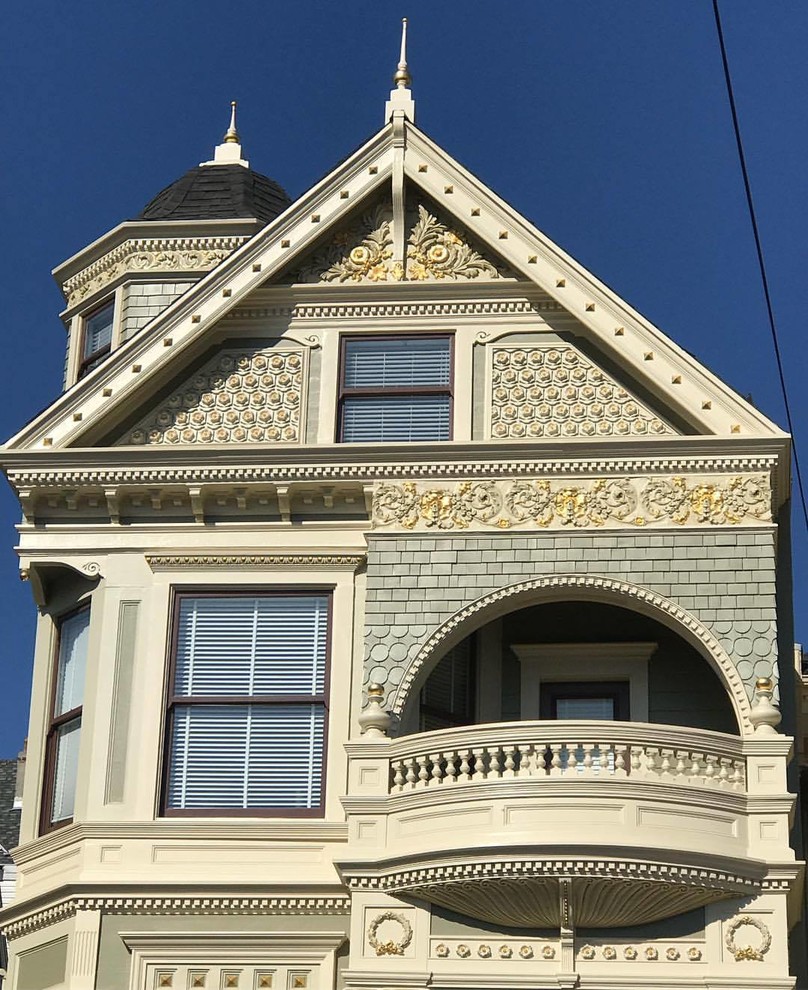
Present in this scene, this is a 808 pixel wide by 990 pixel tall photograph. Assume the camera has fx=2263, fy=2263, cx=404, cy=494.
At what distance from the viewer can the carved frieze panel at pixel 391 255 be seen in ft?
88.5

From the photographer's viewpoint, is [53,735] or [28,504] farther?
[28,504]

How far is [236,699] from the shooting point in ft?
82.0

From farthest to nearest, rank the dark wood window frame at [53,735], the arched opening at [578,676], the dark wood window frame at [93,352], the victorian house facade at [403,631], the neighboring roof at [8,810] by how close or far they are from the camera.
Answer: the neighboring roof at [8,810] → the dark wood window frame at [93,352] → the dark wood window frame at [53,735] → the arched opening at [578,676] → the victorian house facade at [403,631]

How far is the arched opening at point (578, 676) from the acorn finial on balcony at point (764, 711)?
1529 mm

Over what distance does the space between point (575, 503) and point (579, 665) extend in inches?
78.9

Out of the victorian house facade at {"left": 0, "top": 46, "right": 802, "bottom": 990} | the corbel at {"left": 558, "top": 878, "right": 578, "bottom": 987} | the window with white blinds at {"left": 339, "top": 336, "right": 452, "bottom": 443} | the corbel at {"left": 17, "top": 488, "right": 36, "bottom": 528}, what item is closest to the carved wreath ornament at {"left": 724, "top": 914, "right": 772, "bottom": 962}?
the victorian house facade at {"left": 0, "top": 46, "right": 802, "bottom": 990}

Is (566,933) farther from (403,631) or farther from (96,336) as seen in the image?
(96,336)

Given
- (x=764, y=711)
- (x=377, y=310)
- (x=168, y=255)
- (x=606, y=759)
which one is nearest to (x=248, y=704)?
(x=606, y=759)

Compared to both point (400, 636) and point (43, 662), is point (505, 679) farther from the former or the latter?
point (43, 662)

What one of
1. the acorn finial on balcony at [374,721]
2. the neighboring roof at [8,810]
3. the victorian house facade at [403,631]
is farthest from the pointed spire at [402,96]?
the neighboring roof at [8,810]

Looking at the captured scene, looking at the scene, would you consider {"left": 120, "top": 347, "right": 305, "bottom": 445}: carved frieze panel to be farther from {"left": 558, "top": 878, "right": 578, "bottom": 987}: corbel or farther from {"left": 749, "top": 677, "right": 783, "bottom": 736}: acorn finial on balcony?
{"left": 558, "top": 878, "right": 578, "bottom": 987}: corbel

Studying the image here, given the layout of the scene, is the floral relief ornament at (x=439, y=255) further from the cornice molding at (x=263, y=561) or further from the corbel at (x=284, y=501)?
the cornice molding at (x=263, y=561)

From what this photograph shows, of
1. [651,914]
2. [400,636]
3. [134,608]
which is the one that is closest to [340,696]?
[400,636]

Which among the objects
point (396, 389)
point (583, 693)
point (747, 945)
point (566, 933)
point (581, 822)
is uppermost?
point (396, 389)
